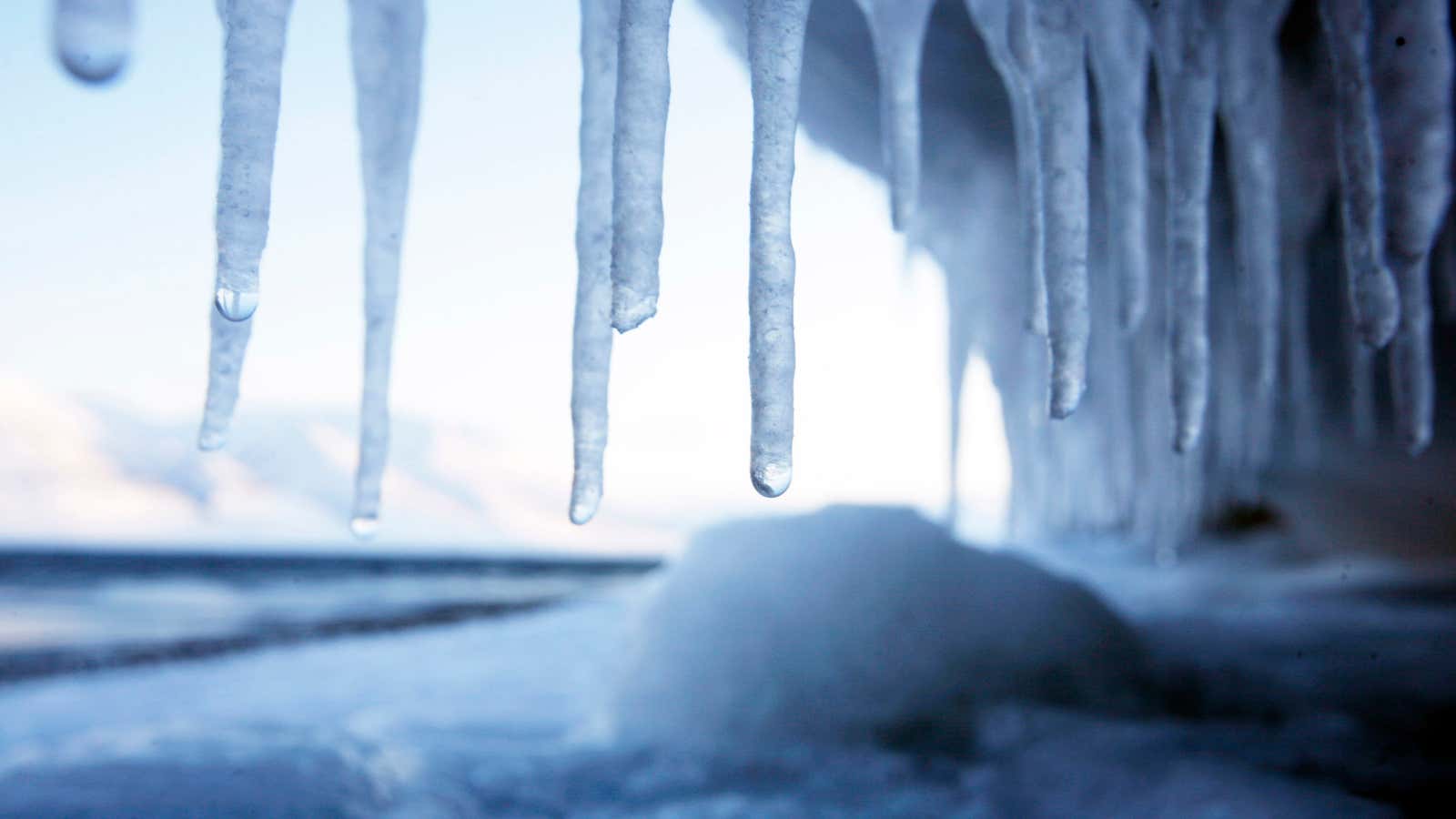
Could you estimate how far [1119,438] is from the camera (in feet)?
12.7

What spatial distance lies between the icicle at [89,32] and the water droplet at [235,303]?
342 mm

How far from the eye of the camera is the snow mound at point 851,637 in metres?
3.36

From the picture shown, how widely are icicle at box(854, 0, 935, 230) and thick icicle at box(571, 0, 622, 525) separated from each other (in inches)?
23.5

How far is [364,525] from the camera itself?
1.90m

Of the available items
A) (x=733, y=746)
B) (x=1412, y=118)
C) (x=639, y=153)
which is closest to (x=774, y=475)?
(x=639, y=153)

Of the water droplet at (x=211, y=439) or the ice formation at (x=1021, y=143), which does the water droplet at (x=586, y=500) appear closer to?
the ice formation at (x=1021, y=143)

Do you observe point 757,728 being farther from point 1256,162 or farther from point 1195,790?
point 1256,162

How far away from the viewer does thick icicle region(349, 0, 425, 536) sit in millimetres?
1773

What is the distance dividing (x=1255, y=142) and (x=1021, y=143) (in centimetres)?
63

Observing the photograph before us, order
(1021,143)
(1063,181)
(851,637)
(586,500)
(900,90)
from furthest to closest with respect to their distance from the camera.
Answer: (851,637), (1021,143), (900,90), (1063,181), (586,500)

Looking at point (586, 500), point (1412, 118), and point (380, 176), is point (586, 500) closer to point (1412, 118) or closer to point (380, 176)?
point (380, 176)

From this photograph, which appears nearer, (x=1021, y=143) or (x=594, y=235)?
(x=594, y=235)

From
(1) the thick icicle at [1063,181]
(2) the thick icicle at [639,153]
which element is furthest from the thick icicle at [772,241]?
(1) the thick icicle at [1063,181]

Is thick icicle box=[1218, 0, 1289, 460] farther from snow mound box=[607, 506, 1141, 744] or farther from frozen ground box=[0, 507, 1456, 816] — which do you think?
snow mound box=[607, 506, 1141, 744]
